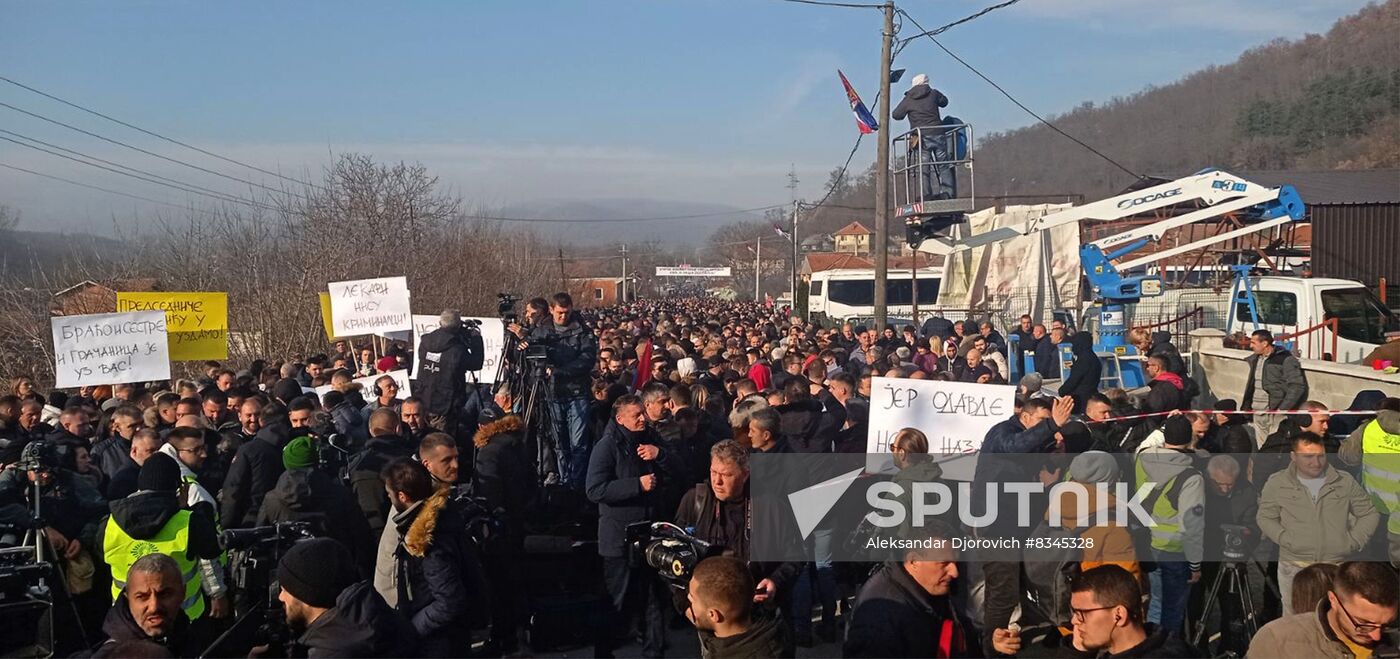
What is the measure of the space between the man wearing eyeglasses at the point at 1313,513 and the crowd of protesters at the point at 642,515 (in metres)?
0.01

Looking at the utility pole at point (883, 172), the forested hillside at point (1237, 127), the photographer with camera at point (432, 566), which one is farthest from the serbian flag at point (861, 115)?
the forested hillside at point (1237, 127)

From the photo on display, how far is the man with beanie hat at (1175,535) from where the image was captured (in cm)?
652

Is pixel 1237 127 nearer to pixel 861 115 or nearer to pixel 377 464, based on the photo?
pixel 861 115

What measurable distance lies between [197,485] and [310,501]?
670mm

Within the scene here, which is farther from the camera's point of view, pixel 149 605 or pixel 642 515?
pixel 642 515

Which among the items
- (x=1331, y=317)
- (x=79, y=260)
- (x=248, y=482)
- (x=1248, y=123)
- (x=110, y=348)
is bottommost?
(x=248, y=482)

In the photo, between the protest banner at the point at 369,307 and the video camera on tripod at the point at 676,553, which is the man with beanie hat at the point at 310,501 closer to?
the video camera on tripod at the point at 676,553

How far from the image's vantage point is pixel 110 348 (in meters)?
10.8

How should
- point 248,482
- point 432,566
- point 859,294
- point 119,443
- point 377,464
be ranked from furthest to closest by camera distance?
point 859,294, point 119,443, point 377,464, point 248,482, point 432,566

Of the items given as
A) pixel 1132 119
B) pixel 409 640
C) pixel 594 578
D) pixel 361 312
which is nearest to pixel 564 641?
pixel 594 578

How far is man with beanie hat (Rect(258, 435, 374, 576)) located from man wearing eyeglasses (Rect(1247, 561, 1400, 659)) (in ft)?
14.9

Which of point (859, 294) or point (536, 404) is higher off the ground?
point (859, 294)

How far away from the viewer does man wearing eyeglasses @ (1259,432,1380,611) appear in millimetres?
6176

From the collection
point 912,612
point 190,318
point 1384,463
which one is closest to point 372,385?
point 190,318
